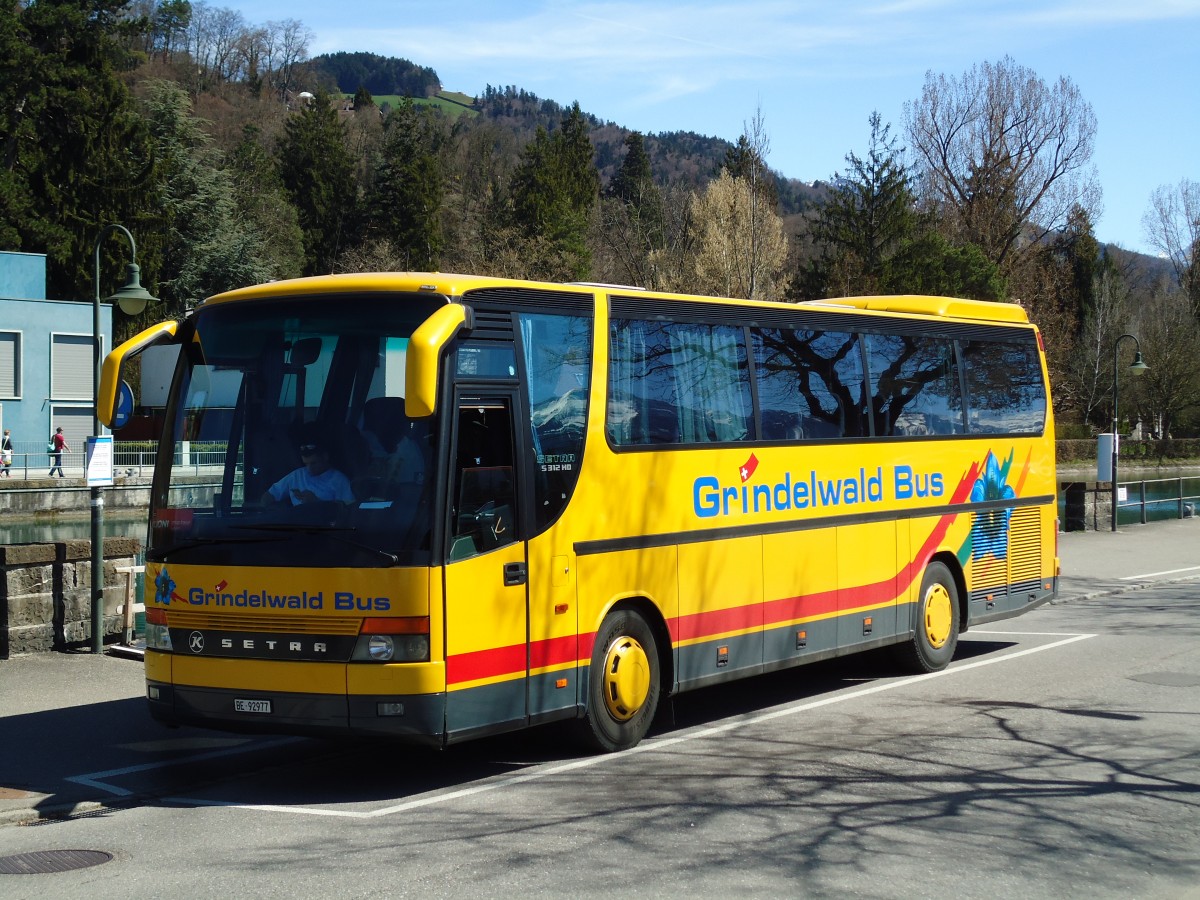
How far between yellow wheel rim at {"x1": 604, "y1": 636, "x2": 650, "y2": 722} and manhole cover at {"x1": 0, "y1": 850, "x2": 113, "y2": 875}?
3676 millimetres

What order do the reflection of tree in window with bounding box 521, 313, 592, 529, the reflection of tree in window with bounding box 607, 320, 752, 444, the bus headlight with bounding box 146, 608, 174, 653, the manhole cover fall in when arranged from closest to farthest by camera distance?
→ the manhole cover, the bus headlight with bounding box 146, 608, 174, 653, the reflection of tree in window with bounding box 521, 313, 592, 529, the reflection of tree in window with bounding box 607, 320, 752, 444

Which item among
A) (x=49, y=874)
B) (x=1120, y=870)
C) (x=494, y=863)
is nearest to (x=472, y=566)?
(x=494, y=863)

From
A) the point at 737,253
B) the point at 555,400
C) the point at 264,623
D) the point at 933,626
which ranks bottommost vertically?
the point at 933,626

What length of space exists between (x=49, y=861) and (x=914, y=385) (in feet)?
30.8

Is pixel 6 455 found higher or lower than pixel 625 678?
higher

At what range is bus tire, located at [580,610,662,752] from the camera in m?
9.59

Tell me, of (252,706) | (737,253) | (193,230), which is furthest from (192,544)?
(193,230)

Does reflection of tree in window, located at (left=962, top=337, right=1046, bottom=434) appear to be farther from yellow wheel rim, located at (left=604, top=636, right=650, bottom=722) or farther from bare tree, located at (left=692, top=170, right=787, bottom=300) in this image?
bare tree, located at (left=692, top=170, right=787, bottom=300)

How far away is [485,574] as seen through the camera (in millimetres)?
8594

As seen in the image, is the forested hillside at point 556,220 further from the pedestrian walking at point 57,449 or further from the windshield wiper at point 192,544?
the windshield wiper at point 192,544

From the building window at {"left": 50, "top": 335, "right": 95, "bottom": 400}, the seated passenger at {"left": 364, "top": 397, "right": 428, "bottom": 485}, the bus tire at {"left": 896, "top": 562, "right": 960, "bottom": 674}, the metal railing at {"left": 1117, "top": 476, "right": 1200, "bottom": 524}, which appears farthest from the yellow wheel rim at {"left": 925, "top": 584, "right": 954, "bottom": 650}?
the building window at {"left": 50, "top": 335, "right": 95, "bottom": 400}

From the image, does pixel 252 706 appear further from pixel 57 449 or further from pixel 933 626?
pixel 57 449

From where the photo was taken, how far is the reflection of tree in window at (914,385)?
13234 millimetres

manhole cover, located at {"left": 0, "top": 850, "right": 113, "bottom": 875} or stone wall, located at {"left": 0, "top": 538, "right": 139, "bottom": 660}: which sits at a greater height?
stone wall, located at {"left": 0, "top": 538, "right": 139, "bottom": 660}
